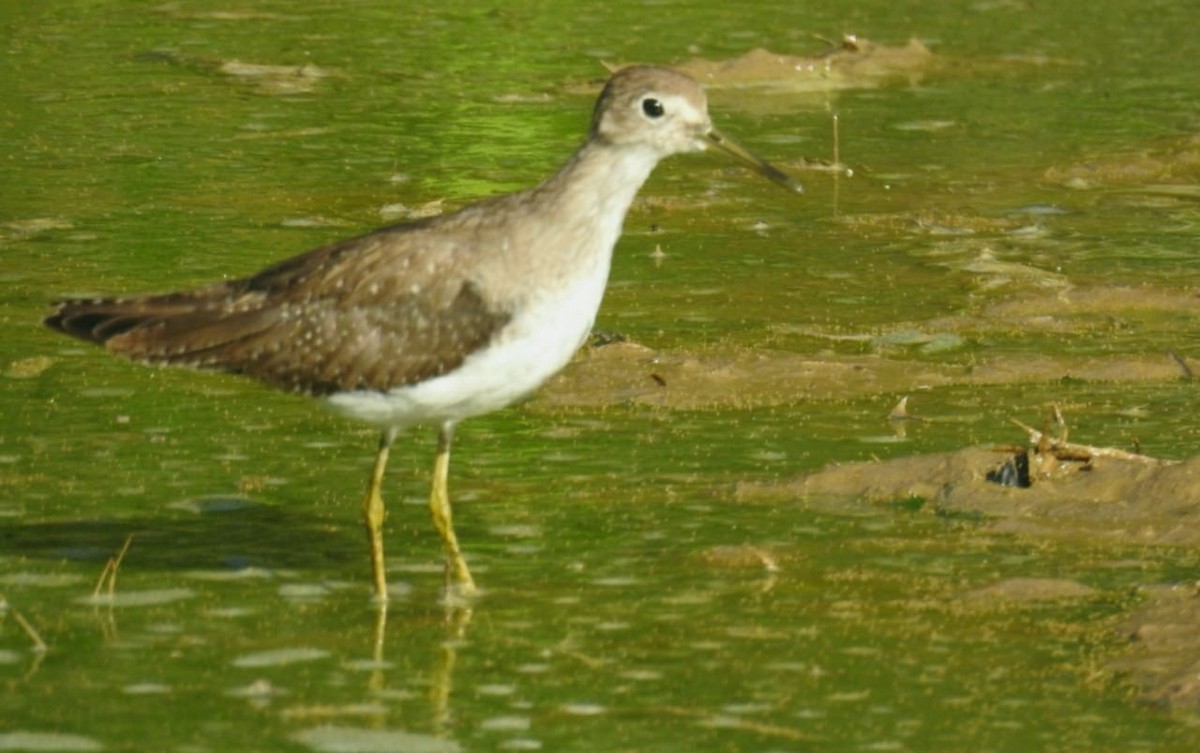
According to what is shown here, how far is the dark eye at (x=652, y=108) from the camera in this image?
317 inches

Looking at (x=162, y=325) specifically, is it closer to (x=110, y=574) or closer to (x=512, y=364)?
(x=110, y=574)

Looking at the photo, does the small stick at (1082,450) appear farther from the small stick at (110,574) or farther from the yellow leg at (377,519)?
the small stick at (110,574)

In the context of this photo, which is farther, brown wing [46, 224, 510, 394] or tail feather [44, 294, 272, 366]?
tail feather [44, 294, 272, 366]

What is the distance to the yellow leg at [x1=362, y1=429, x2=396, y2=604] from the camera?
778cm

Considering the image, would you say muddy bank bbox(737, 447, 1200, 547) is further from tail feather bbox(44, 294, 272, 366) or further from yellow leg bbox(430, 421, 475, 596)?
tail feather bbox(44, 294, 272, 366)

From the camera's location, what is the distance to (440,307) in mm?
7801

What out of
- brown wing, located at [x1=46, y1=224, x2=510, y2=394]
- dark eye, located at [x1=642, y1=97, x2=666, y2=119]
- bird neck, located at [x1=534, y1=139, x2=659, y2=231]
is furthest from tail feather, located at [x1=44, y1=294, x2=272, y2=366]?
dark eye, located at [x1=642, y1=97, x2=666, y2=119]

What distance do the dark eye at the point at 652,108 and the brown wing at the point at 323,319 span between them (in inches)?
31.3

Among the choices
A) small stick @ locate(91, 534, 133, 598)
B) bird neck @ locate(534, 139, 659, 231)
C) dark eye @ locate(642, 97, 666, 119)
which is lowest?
small stick @ locate(91, 534, 133, 598)

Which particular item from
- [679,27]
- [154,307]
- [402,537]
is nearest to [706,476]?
[402,537]

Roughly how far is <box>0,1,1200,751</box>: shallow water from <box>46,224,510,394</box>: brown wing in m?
0.66

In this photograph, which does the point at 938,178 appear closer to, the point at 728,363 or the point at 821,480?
the point at 728,363

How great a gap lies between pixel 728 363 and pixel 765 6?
8818 millimetres

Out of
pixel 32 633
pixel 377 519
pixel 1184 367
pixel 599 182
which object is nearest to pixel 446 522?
pixel 377 519
